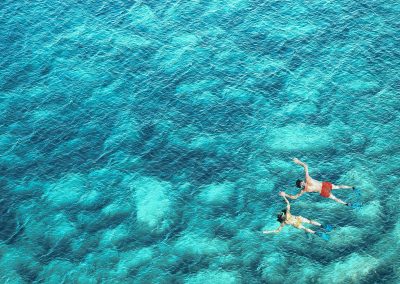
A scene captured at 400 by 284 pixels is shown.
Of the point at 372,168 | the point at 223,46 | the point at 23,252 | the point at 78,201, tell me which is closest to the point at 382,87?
the point at 372,168

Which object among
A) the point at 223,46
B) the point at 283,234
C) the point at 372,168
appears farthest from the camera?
the point at 223,46

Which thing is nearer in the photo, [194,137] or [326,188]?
[326,188]

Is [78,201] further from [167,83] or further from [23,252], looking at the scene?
[167,83]

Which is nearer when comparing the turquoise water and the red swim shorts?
the red swim shorts

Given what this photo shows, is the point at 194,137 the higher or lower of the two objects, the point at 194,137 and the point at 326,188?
the lower

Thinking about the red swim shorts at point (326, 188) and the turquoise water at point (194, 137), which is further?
the turquoise water at point (194, 137)

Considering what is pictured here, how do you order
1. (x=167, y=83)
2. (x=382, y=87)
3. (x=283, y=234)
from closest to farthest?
1. (x=283, y=234)
2. (x=382, y=87)
3. (x=167, y=83)

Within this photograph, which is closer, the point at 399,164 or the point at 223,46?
the point at 399,164

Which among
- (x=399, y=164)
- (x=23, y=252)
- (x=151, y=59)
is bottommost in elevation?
(x=23, y=252)
